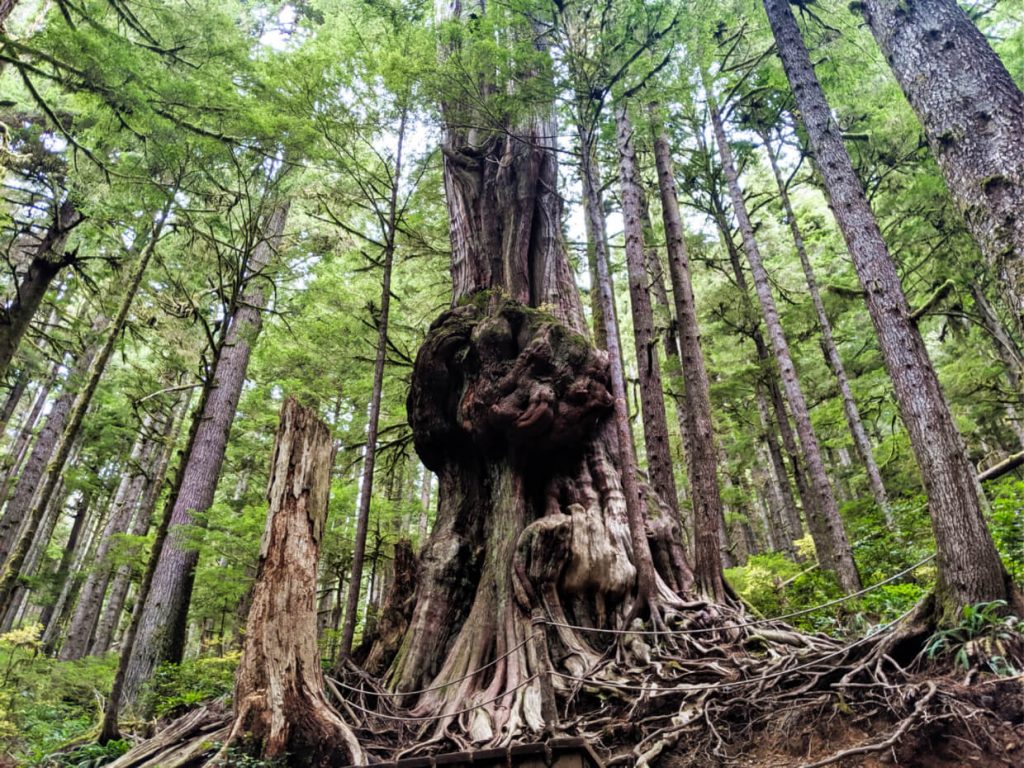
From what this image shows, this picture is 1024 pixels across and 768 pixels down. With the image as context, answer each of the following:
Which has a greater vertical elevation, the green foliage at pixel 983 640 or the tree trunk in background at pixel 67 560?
the tree trunk in background at pixel 67 560

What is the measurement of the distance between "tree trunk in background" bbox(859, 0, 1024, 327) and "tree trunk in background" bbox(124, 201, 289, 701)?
6.36 meters

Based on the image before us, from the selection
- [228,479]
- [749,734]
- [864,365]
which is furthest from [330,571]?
[864,365]

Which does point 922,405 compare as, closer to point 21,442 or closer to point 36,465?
point 36,465

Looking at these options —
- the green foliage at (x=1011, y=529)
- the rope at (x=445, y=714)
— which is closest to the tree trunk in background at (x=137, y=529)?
the rope at (x=445, y=714)

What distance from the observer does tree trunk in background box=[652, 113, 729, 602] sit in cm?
585

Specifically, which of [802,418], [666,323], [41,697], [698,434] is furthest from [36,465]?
[802,418]

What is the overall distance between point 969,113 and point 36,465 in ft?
50.3

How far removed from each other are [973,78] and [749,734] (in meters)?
4.58

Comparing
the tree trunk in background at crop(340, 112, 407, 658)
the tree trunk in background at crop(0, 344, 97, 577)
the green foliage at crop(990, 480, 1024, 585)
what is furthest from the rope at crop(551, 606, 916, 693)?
the tree trunk in background at crop(0, 344, 97, 577)

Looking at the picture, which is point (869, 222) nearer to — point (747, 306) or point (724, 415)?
point (747, 306)

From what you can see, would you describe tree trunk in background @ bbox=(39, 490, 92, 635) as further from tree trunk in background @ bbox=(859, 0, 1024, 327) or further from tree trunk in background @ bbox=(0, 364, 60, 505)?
Result: tree trunk in background @ bbox=(859, 0, 1024, 327)

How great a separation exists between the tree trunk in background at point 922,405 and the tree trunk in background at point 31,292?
898 centimetres

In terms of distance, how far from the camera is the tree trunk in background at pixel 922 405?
3.33m

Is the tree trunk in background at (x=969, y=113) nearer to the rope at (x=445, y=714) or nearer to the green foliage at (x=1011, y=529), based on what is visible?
the rope at (x=445, y=714)
